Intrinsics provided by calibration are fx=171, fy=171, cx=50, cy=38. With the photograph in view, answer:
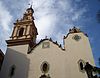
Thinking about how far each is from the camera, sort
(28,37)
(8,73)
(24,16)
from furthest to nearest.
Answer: (24,16) < (28,37) < (8,73)

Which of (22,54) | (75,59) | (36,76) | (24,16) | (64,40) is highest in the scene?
(24,16)

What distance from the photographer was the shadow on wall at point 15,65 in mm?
18484

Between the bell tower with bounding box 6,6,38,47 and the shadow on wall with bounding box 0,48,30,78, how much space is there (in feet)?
5.47

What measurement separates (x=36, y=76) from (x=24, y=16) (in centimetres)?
1206

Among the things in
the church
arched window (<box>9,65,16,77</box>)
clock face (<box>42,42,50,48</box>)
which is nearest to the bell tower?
the church

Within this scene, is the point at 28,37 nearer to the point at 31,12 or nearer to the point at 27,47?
the point at 27,47

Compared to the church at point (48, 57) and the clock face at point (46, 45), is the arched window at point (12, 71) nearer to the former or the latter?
the church at point (48, 57)

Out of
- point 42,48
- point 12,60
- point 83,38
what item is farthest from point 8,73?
point 83,38

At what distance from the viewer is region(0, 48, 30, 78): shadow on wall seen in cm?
1848

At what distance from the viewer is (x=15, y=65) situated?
19.3m

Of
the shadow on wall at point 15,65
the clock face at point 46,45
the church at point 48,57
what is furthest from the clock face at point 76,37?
the shadow on wall at point 15,65

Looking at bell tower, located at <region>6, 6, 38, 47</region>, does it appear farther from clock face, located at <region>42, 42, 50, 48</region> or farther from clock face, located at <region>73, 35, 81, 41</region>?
clock face, located at <region>73, 35, 81, 41</region>

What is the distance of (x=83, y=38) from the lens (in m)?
20.3

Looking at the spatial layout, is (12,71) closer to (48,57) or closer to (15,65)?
(15,65)
